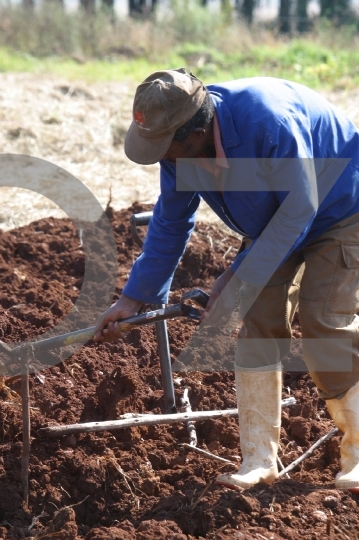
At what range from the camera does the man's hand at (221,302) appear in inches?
114

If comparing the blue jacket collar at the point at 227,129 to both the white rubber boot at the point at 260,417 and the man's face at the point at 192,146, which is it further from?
the white rubber boot at the point at 260,417

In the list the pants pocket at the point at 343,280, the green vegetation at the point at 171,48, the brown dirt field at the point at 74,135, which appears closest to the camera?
the pants pocket at the point at 343,280

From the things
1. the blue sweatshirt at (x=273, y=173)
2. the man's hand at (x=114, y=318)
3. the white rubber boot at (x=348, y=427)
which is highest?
the blue sweatshirt at (x=273, y=173)

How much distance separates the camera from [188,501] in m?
3.05

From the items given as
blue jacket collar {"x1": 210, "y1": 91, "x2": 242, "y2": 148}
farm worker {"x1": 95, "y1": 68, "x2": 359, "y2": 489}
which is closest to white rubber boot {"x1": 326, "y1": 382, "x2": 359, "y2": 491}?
farm worker {"x1": 95, "y1": 68, "x2": 359, "y2": 489}

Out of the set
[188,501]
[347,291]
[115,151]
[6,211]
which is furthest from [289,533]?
[115,151]

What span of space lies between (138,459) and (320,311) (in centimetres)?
109

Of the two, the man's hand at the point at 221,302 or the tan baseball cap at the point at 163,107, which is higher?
the tan baseball cap at the point at 163,107

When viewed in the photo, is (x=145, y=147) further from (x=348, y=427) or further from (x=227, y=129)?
(x=348, y=427)

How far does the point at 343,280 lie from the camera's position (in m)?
3.06

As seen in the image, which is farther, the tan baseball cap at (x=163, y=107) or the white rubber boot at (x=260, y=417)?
the white rubber boot at (x=260, y=417)

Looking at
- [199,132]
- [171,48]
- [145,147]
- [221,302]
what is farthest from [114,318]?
[171,48]

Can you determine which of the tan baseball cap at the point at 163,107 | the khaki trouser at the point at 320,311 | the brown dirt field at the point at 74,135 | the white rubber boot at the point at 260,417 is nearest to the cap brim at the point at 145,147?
the tan baseball cap at the point at 163,107

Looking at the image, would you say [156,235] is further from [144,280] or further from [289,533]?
[289,533]
